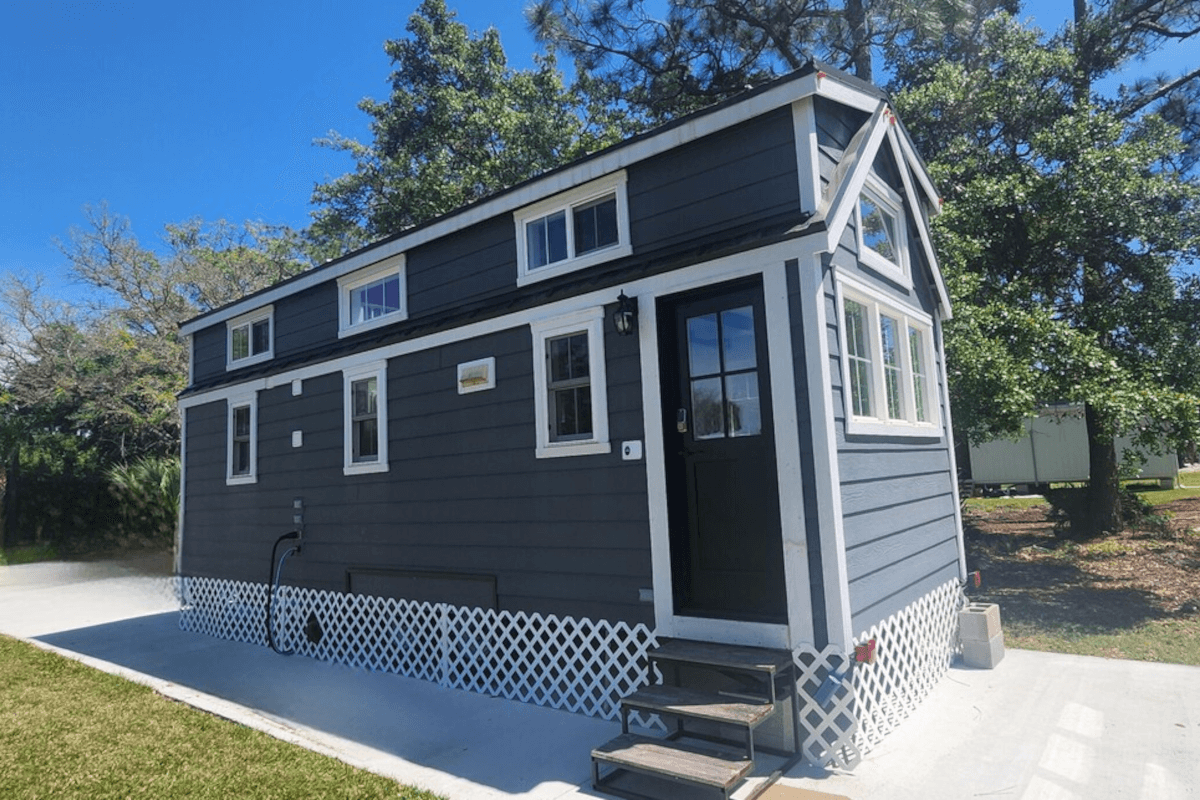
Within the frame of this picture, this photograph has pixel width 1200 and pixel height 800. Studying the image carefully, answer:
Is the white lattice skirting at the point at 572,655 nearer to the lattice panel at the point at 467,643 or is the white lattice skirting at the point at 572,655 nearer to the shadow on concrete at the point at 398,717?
the lattice panel at the point at 467,643

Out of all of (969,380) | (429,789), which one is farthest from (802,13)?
(429,789)

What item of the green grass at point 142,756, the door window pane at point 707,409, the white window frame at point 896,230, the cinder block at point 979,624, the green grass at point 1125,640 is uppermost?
the white window frame at point 896,230

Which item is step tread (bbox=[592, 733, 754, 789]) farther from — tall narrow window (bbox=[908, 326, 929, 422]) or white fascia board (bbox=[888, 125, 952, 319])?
white fascia board (bbox=[888, 125, 952, 319])

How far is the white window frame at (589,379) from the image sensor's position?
5414mm

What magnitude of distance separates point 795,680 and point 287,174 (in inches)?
864

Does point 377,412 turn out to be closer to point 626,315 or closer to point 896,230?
point 626,315

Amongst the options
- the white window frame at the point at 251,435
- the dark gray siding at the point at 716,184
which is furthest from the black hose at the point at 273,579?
the dark gray siding at the point at 716,184

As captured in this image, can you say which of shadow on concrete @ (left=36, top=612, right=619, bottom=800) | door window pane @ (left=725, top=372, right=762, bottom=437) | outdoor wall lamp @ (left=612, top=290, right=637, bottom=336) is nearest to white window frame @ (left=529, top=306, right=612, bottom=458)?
outdoor wall lamp @ (left=612, top=290, right=637, bottom=336)

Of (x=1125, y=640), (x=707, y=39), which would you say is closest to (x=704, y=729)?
(x=1125, y=640)

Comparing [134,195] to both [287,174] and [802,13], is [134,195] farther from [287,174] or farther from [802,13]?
[802,13]

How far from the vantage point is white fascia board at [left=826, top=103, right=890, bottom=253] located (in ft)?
14.9

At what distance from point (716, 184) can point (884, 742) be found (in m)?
4.08

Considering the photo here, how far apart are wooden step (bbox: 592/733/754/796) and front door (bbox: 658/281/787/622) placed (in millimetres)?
952

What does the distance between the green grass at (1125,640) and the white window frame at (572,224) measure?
5709 millimetres
